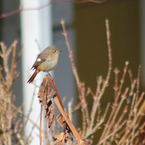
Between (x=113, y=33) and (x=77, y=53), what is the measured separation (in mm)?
600

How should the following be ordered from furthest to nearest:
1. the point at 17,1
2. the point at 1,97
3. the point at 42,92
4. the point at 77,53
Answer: the point at 77,53 < the point at 17,1 < the point at 1,97 < the point at 42,92

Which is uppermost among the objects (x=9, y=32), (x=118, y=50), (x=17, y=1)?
(x=17, y=1)

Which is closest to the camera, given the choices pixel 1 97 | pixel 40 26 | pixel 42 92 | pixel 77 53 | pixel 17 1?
pixel 42 92

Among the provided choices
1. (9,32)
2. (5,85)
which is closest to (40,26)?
(9,32)

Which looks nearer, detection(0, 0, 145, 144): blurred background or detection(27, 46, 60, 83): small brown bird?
detection(27, 46, 60, 83): small brown bird

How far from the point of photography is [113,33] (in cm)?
551

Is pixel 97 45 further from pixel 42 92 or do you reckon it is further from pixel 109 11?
pixel 42 92

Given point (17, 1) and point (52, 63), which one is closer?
point (52, 63)

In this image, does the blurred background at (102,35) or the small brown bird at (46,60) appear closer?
the small brown bird at (46,60)

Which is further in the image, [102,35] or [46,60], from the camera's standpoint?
[102,35]

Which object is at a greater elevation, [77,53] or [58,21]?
[58,21]

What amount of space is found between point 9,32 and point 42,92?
3.56m

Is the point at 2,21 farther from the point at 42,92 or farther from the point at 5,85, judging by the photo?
the point at 42,92

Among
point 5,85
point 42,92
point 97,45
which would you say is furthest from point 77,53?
point 42,92
